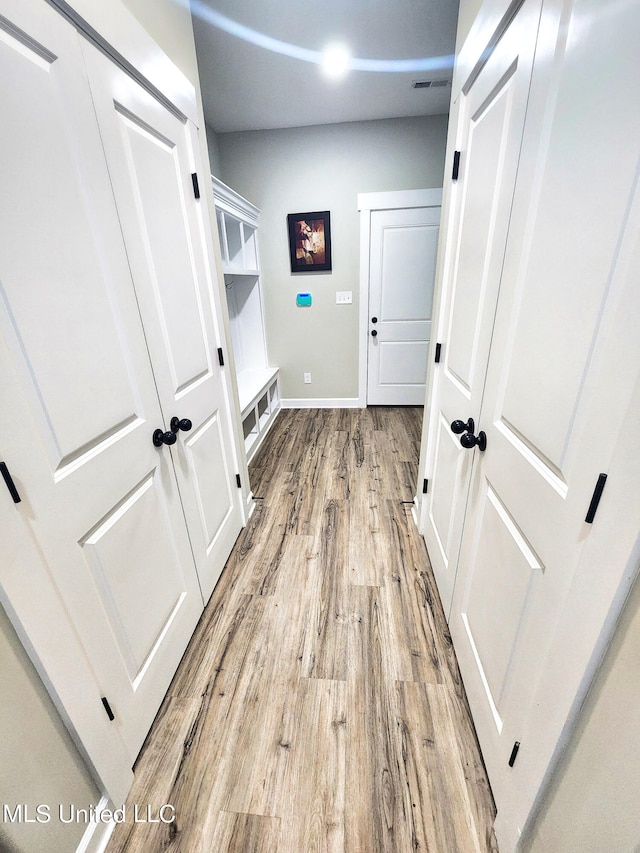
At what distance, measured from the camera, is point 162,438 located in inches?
47.7

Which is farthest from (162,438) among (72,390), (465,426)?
(465,426)

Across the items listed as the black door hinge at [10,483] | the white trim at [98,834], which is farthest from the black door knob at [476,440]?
the white trim at [98,834]

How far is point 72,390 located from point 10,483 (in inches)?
10.3

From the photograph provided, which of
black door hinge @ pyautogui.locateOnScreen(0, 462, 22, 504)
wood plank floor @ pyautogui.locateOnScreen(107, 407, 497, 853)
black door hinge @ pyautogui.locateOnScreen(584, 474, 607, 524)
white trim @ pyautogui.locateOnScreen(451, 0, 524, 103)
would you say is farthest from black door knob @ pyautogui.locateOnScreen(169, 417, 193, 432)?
white trim @ pyautogui.locateOnScreen(451, 0, 524, 103)

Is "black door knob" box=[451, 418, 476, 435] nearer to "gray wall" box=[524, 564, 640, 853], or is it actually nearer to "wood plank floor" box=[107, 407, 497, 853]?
"gray wall" box=[524, 564, 640, 853]

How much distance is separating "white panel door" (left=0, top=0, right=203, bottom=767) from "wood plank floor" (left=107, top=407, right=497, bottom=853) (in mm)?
225

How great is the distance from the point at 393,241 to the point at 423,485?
2565 mm

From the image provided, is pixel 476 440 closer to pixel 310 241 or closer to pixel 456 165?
pixel 456 165

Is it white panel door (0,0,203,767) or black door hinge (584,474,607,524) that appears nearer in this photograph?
black door hinge (584,474,607,524)

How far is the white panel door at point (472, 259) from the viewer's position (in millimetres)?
913

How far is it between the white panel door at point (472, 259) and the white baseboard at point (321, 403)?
2221 mm

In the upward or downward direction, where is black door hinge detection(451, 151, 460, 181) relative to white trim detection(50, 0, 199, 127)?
downward

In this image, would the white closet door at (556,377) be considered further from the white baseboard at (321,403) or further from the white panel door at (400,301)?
the white baseboard at (321,403)

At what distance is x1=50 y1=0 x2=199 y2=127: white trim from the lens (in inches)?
34.3
